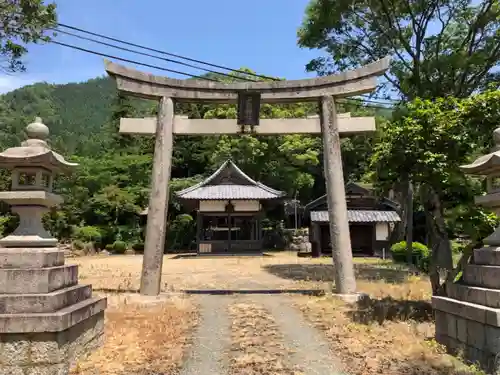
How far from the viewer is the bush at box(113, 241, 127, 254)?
98.3ft

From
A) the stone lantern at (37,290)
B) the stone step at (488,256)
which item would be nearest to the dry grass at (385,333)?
the stone step at (488,256)

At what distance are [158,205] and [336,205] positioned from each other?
154 inches

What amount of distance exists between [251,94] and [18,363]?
23.1ft

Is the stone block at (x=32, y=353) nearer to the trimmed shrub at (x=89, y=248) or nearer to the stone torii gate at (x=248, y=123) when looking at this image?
the stone torii gate at (x=248, y=123)

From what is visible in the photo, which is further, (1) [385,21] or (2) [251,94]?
(1) [385,21]

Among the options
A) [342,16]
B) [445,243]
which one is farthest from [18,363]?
[342,16]

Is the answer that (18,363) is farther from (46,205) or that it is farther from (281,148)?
(281,148)

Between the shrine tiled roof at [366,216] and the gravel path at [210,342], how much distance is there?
62.7 feet

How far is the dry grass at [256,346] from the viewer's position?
5.09 m

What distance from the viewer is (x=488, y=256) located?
5.13 meters

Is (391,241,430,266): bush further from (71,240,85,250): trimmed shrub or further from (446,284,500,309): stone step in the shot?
(71,240,85,250): trimmed shrub

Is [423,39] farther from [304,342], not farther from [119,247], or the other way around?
[119,247]

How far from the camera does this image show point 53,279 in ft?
16.5

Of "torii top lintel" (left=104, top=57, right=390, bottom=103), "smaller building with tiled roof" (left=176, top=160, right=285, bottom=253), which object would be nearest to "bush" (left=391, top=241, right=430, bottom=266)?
"smaller building with tiled roof" (left=176, top=160, right=285, bottom=253)
